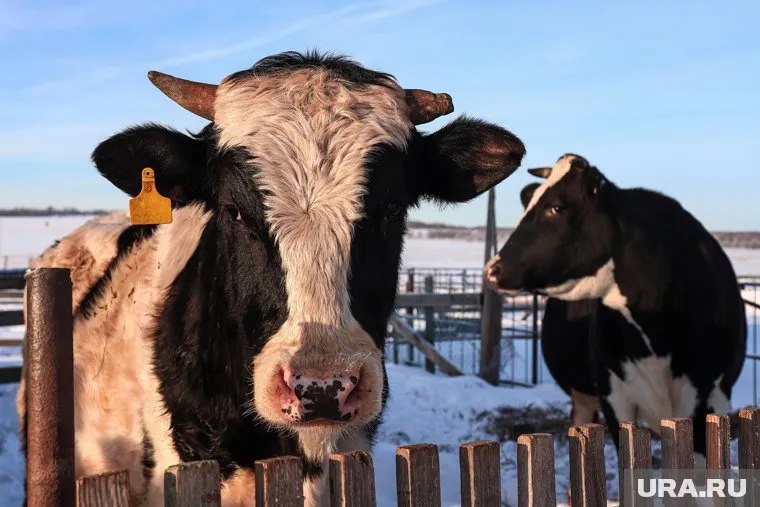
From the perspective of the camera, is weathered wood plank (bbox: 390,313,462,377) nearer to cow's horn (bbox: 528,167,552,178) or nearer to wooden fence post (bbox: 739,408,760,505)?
cow's horn (bbox: 528,167,552,178)

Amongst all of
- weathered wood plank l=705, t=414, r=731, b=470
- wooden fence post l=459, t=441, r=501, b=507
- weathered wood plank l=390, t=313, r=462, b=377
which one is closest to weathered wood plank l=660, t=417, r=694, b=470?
weathered wood plank l=705, t=414, r=731, b=470

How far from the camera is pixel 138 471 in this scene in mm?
3127

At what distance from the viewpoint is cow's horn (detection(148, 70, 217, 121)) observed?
3.14 m

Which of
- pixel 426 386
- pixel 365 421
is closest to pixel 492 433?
pixel 426 386

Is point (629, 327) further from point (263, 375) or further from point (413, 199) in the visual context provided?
point (263, 375)

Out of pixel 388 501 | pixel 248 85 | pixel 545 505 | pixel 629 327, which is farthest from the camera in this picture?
pixel 629 327

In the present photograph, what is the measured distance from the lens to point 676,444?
2.97m

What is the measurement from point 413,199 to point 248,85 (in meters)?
0.75

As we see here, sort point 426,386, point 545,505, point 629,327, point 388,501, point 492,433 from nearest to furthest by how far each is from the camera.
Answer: point 545,505 → point 388,501 → point 629,327 → point 492,433 → point 426,386

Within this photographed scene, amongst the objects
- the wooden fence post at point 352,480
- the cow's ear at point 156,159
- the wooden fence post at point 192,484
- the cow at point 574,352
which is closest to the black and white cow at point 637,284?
the cow at point 574,352

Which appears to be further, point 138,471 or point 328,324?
point 138,471

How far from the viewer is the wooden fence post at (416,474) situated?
7.61ft

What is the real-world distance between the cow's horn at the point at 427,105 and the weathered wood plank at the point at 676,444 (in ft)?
4.62

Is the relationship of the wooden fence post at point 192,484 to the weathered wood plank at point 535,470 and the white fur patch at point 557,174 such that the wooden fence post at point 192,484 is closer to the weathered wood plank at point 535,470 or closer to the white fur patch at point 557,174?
the weathered wood plank at point 535,470
